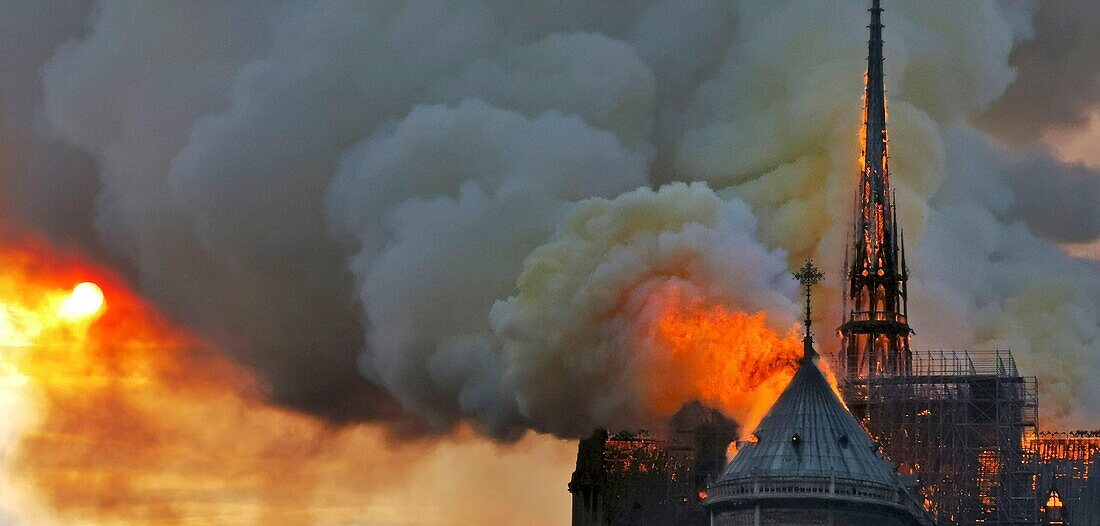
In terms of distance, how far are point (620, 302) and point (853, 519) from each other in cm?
2475

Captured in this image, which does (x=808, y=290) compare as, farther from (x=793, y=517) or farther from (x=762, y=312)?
(x=793, y=517)

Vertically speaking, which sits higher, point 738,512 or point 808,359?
point 808,359

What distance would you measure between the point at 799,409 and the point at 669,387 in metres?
10.1

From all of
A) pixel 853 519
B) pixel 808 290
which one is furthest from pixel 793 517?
pixel 808 290

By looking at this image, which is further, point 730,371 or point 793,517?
point 730,371

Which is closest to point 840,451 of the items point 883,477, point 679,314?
point 883,477

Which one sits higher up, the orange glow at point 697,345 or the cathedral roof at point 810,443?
the orange glow at point 697,345

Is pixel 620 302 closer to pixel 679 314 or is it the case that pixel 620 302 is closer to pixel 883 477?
pixel 679 314

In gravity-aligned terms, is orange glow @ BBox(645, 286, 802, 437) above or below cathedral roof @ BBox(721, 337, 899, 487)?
above

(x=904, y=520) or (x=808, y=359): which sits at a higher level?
(x=808, y=359)

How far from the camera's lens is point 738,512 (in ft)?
619

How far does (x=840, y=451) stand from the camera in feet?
622

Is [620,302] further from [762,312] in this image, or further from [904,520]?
[904,520]

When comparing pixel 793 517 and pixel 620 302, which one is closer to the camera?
pixel 793 517
